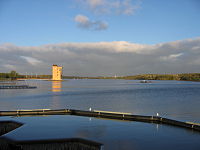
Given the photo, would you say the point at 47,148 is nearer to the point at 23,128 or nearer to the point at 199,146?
the point at 23,128

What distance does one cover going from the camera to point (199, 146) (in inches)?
487

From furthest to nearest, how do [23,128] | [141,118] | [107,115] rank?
[107,115], [141,118], [23,128]

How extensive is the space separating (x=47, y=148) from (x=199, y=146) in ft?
31.6

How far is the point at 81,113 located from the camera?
24984 mm

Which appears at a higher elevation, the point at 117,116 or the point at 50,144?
the point at 50,144

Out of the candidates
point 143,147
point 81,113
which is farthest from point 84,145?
point 81,113

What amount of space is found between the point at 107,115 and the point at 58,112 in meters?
6.80

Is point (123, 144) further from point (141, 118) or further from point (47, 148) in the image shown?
point (141, 118)

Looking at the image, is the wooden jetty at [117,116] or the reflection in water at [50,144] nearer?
the reflection in water at [50,144]

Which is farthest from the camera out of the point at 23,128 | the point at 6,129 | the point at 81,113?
the point at 81,113

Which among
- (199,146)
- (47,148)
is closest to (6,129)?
(47,148)

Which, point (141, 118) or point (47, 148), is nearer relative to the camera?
point (47, 148)

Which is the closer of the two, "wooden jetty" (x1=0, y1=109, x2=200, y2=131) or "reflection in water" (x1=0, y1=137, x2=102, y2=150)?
"reflection in water" (x1=0, y1=137, x2=102, y2=150)

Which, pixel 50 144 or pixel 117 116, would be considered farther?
pixel 117 116
